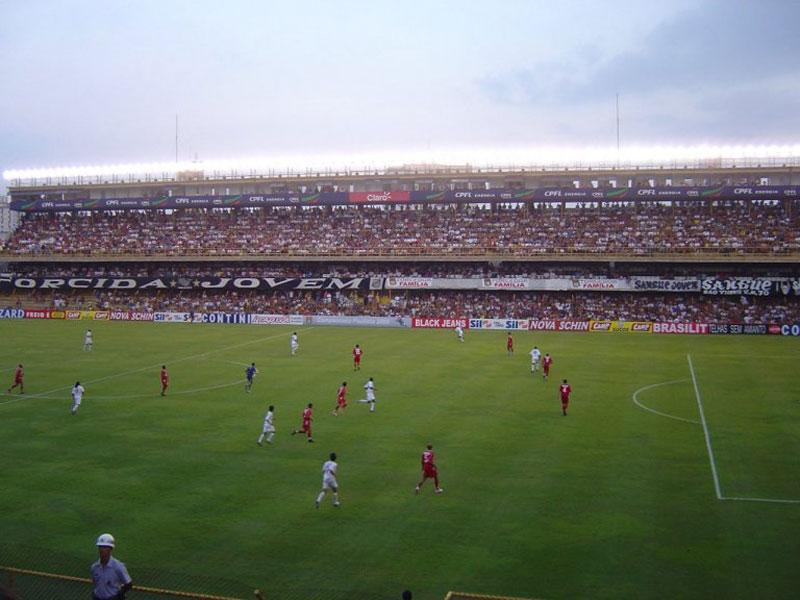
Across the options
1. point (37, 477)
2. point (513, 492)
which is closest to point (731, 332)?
point (513, 492)

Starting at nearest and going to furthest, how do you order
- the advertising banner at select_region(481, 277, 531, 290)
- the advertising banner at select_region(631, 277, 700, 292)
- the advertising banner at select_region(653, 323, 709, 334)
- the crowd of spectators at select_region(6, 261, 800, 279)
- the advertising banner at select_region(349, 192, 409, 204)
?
the advertising banner at select_region(653, 323, 709, 334), the advertising banner at select_region(631, 277, 700, 292), the crowd of spectators at select_region(6, 261, 800, 279), the advertising banner at select_region(481, 277, 531, 290), the advertising banner at select_region(349, 192, 409, 204)

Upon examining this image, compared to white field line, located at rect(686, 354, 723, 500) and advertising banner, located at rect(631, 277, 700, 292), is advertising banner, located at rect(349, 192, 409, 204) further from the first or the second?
white field line, located at rect(686, 354, 723, 500)

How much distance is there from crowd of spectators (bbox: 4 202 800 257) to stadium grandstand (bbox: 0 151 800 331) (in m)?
0.23

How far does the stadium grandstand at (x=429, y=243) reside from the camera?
69.0 metres

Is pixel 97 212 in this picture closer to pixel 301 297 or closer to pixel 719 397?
pixel 301 297

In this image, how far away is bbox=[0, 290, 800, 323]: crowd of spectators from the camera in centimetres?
6606

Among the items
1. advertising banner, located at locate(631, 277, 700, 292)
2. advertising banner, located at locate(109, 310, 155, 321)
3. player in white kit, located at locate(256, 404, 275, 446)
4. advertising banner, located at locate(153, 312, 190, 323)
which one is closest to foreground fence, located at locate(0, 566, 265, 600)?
player in white kit, located at locate(256, 404, 275, 446)

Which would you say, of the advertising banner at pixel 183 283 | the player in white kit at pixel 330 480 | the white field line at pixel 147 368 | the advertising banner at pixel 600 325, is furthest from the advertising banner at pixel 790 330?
the player in white kit at pixel 330 480

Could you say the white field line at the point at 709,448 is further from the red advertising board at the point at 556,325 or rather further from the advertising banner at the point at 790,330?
the advertising banner at the point at 790,330

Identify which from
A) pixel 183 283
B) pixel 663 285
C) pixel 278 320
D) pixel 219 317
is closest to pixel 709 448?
pixel 663 285

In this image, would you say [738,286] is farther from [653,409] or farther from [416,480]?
[416,480]

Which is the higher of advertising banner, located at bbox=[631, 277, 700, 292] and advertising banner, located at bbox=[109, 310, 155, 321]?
advertising banner, located at bbox=[631, 277, 700, 292]

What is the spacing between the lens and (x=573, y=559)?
50.5 feet

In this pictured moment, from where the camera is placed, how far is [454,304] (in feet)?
241
